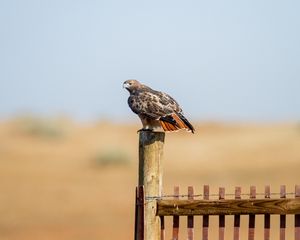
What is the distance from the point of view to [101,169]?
3394 cm

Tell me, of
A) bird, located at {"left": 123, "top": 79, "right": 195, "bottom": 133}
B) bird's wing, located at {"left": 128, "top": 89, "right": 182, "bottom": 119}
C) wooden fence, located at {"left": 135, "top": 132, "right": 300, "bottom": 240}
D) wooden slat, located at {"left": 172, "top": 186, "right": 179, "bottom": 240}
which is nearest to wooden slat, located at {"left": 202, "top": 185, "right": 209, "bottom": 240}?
wooden fence, located at {"left": 135, "top": 132, "right": 300, "bottom": 240}

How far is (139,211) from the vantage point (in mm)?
10008

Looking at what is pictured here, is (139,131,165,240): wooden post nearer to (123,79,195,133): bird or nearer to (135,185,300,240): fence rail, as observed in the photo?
(135,185,300,240): fence rail

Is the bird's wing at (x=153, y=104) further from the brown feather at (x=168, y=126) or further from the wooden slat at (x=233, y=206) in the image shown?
the wooden slat at (x=233, y=206)

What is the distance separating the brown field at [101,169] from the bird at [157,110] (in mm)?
7234

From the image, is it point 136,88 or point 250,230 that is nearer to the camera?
point 250,230

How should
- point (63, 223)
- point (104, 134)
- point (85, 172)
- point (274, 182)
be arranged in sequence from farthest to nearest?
point (104, 134), point (85, 172), point (274, 182), point (63, 223)

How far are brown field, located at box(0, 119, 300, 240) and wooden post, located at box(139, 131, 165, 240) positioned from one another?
999 centimetres

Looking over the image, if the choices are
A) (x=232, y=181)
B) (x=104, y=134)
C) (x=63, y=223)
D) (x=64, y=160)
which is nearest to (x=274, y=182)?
(x=232, y=181)

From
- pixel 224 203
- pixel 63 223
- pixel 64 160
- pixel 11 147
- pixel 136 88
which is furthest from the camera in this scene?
pixel 11 147

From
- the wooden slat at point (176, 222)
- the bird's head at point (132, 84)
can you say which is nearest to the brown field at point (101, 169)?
the bird's head at point (132, 84)

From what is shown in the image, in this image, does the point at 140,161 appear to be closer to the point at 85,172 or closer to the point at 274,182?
the point at 274,182

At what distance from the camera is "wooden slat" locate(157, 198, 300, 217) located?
383 inches

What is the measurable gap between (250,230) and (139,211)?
90 centimetres
